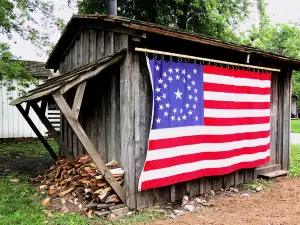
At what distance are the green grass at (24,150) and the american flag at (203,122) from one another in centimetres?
634

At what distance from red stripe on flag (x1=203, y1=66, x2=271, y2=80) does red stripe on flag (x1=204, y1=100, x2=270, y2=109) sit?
599mm

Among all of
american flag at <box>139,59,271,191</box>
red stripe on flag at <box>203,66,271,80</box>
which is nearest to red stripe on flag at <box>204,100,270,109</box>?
american flag at <box>139,59,271,191</box>

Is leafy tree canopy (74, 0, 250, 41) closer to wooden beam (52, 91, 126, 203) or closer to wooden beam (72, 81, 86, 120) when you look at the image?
wooden beam (72, 81, 86, 120)

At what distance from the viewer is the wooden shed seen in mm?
5016

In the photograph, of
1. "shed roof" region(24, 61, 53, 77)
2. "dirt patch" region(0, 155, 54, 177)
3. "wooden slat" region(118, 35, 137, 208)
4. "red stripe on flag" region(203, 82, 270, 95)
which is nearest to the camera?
"wooden slat" region(118, 35, 137, 208)

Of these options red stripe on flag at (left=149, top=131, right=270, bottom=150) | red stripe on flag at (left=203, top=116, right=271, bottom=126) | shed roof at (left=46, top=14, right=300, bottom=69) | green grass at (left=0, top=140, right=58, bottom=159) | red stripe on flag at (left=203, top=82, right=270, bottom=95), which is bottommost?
green grass at (left=0, top=140, right=58, bottom=159)

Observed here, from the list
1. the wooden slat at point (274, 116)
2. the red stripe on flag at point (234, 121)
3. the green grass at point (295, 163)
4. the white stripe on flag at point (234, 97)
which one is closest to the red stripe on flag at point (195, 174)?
the red stripe on flag at point (234, 121)

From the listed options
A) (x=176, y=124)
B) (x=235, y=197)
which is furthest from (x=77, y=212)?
(x=235, y=197)

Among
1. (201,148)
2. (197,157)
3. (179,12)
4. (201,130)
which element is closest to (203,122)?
(201,130)

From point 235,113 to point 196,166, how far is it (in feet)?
5.25

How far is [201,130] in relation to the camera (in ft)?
19.2

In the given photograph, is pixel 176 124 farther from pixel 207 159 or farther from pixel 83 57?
pixel 83 57

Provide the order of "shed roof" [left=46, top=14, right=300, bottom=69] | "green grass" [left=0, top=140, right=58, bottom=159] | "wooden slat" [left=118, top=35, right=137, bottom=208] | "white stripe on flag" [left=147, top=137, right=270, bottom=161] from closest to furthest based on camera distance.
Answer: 1. "shed roof" [left=46, top=14, right=300, bottom=69]
2. "wooden slat" [left=118, top=35, right=137, bottom=208]
3. "white stripe on flag" [left=147, top=137, right=270, bottom=161]
4. "green grass" [left=0, top=140, right=58, bottom=159]

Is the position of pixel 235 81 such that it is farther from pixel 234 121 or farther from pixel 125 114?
pixel 125 114
